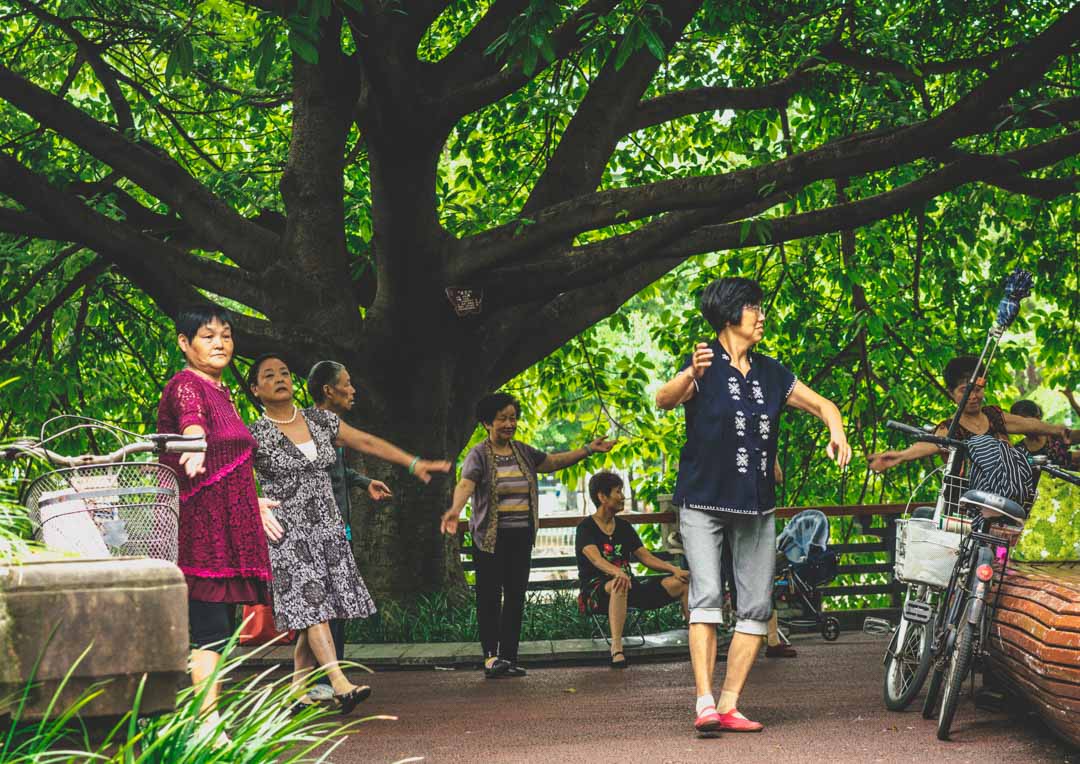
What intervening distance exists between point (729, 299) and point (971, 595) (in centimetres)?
190

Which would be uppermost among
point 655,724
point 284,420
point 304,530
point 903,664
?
point 284,420

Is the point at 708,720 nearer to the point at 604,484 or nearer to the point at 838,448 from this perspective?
the point at 838,448

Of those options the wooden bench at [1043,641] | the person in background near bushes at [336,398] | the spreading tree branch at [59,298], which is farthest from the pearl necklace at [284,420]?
the spreading tree branch at [59,298]

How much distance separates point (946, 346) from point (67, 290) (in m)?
9.57

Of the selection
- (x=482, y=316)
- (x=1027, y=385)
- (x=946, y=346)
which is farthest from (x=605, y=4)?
(x=1027, y=385)

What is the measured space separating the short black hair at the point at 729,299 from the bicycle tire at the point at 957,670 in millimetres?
1937

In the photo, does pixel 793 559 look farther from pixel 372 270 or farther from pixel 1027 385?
pixel 1027 385

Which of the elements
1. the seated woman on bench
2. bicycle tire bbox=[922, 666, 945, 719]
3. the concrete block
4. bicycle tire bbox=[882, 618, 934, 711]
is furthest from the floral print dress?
the concrete block

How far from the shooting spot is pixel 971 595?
6.82 meters

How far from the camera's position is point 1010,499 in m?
7.08

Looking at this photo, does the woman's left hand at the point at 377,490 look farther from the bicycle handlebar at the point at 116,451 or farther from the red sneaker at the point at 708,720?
the bicycle handlebar at the point at 116,451

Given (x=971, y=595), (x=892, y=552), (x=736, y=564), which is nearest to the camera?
(x=971, y=595)

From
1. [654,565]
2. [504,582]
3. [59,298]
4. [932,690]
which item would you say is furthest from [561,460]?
[59,298]

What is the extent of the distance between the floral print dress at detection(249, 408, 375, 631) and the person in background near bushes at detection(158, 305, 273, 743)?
1214 millimetres
